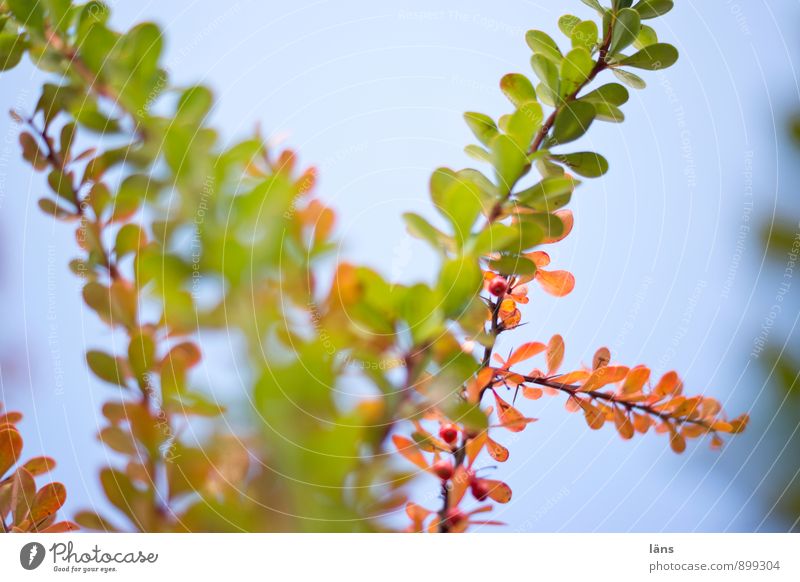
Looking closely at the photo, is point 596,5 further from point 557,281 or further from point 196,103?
point 196,103

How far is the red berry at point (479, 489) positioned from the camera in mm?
479

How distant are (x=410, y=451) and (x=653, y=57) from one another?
410mm

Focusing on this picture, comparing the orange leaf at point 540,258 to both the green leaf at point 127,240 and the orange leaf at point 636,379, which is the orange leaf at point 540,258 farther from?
the green leaf at point 127,240

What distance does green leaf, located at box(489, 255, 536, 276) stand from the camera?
0.46 metres

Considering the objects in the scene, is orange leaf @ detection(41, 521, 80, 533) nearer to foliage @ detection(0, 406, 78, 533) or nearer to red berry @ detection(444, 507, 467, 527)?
foliage @ detection(0, 406, 78, 533)

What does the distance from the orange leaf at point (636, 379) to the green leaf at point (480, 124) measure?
8.9 inches

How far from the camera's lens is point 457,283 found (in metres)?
0.36

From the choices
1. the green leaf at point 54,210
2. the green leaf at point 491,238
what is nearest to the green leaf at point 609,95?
the green leaf at point 491,238

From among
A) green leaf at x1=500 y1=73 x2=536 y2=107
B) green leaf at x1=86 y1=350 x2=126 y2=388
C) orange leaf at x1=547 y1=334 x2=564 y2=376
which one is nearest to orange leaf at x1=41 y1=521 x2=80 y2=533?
green leaf at x1=86 y1=350 x2=126 y2=388

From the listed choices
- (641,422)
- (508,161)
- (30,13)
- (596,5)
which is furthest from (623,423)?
(30,13)
